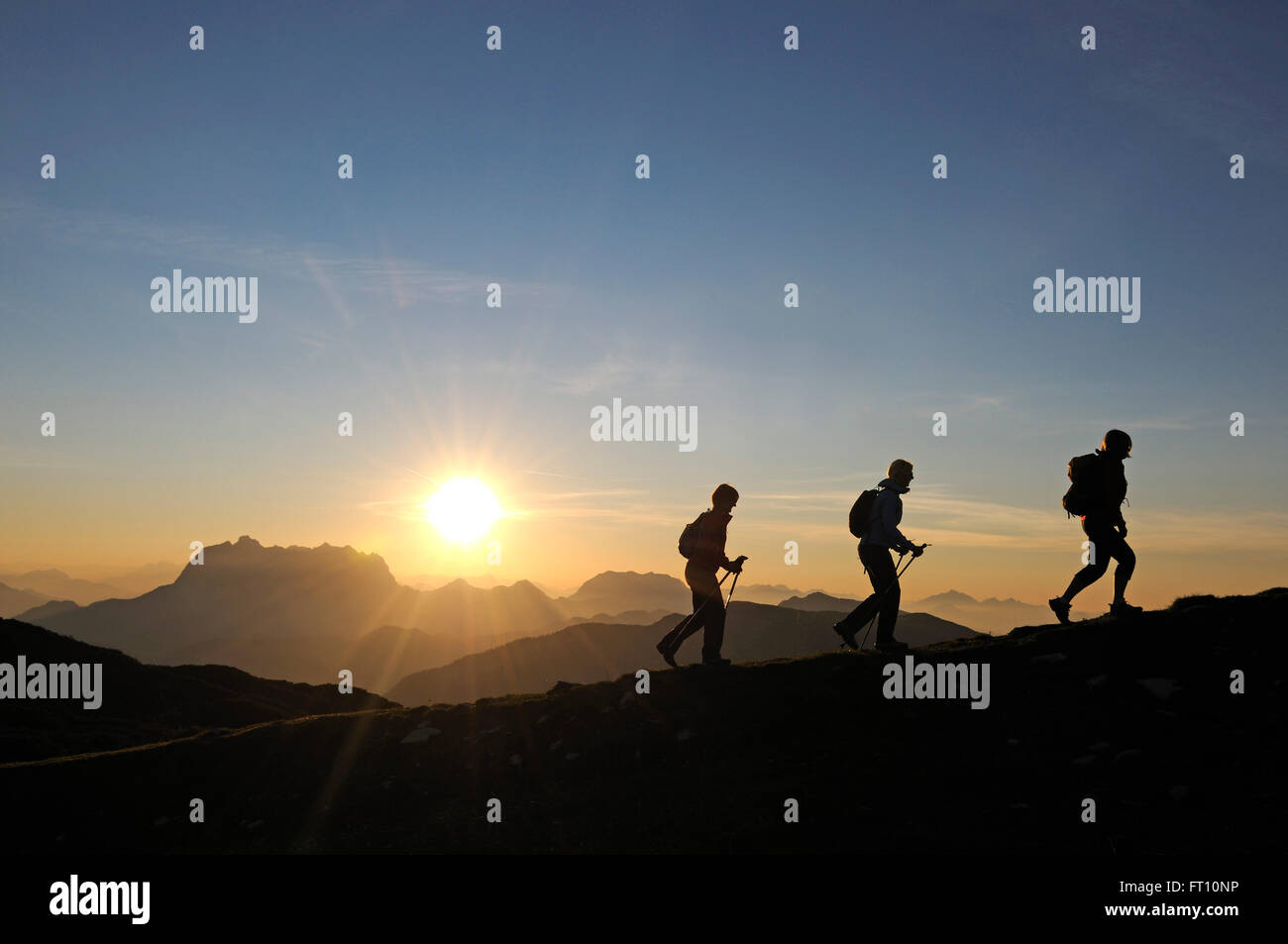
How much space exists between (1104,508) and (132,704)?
4878cm

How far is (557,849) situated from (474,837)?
171 cm

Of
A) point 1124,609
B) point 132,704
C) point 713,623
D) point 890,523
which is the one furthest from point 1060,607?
point 132,704

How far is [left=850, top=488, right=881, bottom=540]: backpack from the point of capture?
16750 mm

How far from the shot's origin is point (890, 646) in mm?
17219

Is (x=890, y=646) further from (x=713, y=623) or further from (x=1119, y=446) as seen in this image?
(x=1119, y=446)

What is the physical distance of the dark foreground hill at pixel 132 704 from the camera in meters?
35.8

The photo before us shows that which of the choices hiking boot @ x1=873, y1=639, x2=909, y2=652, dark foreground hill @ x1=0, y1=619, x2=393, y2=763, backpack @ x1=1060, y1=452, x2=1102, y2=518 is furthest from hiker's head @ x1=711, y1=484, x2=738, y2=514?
dark foreground hill @ x1=0, y1=619, x2=393, y2=763

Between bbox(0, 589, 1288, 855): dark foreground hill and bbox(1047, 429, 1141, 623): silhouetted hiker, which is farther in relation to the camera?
bbox(1047, 429, 1141, 623): silhouetted hiker

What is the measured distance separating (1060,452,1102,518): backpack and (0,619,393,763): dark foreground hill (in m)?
29.4

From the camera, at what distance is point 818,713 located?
15227 mm

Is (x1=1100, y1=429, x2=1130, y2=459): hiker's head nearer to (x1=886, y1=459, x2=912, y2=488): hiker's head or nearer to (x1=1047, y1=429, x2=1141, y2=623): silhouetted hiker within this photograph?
(x1=1047, y1=429, x2=1141, y2=623): silhouetted hiker

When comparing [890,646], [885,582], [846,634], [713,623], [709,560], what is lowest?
[890,646]

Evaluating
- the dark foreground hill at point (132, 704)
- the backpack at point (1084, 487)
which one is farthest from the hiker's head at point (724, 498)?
the dark foreground hill at point (132, 704)
